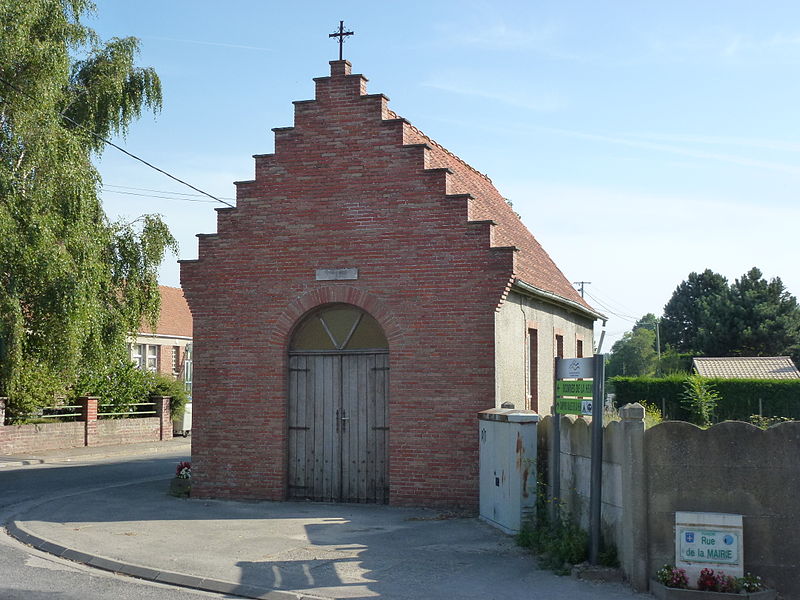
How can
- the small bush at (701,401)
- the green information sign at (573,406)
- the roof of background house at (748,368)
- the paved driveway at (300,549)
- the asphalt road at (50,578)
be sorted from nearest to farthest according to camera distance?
the asphalt road at (50,578) < the paved driveway at (300,549) < the green information sign at (573,406) < the small bush at (701,401) < the roof of background house at (748,368)

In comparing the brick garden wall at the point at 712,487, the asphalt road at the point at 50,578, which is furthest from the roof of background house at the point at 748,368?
the brick garden wall at the point at 712,487

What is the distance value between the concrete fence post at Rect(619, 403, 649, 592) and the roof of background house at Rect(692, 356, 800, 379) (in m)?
39.7

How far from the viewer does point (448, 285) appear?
45.2 feet

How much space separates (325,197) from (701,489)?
323 inches

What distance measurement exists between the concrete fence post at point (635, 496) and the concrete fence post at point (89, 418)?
73.7 feet

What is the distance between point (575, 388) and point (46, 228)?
610 inches

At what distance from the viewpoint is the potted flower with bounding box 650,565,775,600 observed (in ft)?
26.1

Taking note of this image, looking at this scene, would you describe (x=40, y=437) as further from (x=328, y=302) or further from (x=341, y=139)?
(x=341, y=139)

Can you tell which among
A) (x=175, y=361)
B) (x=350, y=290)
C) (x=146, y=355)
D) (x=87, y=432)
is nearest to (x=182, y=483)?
(x=350, y=290)

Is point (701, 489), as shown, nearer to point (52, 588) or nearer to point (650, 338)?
point (52, 588)

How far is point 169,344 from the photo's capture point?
46219mm

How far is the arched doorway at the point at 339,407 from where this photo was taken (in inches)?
564

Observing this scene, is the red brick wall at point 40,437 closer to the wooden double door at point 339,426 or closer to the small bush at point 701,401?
the wooden double door at point 339,426

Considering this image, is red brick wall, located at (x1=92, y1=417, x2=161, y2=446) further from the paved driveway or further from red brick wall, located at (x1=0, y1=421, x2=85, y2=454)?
the paved driveway
